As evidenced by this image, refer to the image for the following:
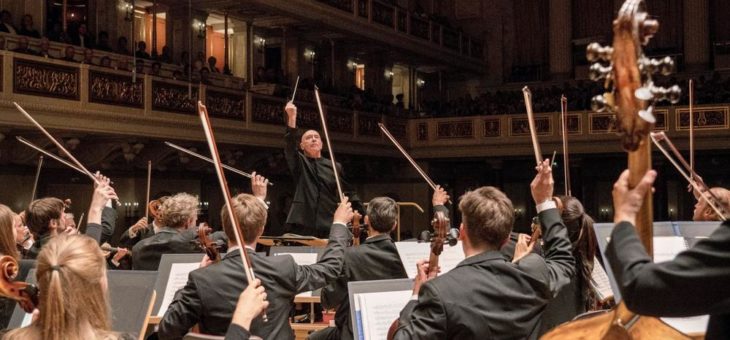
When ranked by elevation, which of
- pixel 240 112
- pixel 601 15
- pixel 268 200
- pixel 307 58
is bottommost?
pixel 268 200

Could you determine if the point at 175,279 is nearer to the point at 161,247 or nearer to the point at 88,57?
the point at 161,247

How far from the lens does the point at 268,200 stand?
21547mm

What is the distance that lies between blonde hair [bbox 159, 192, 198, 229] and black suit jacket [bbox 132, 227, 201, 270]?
0.07 meters

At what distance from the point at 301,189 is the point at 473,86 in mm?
21380

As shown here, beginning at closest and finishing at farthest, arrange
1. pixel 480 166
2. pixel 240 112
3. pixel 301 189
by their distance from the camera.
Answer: pixel 301 189, pixel 240 112, pixel 480 166

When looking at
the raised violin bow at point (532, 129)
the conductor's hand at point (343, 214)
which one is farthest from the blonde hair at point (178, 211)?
the raised violin bow at point (532, 129)

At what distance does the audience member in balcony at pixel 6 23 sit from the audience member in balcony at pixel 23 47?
31 centimetres

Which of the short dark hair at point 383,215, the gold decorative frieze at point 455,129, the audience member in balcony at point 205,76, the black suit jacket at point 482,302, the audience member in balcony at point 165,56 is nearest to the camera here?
the black suit jacket at point 482,302

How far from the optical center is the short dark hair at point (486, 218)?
3.30 meters

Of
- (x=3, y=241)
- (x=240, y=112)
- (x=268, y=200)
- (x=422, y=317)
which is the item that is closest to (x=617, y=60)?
(x=422, y=317)

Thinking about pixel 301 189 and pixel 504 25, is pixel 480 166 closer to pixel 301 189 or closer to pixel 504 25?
pixel 504 25

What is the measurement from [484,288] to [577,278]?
192 centimetres

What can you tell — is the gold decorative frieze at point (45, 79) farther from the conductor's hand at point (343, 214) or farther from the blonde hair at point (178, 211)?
the conductor's hand at point (343, 214)

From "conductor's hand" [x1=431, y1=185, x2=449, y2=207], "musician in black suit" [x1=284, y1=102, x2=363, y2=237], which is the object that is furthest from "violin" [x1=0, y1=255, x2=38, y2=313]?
"musician in black suit" [x1=284, y1=102, x2=363, y2=237]
